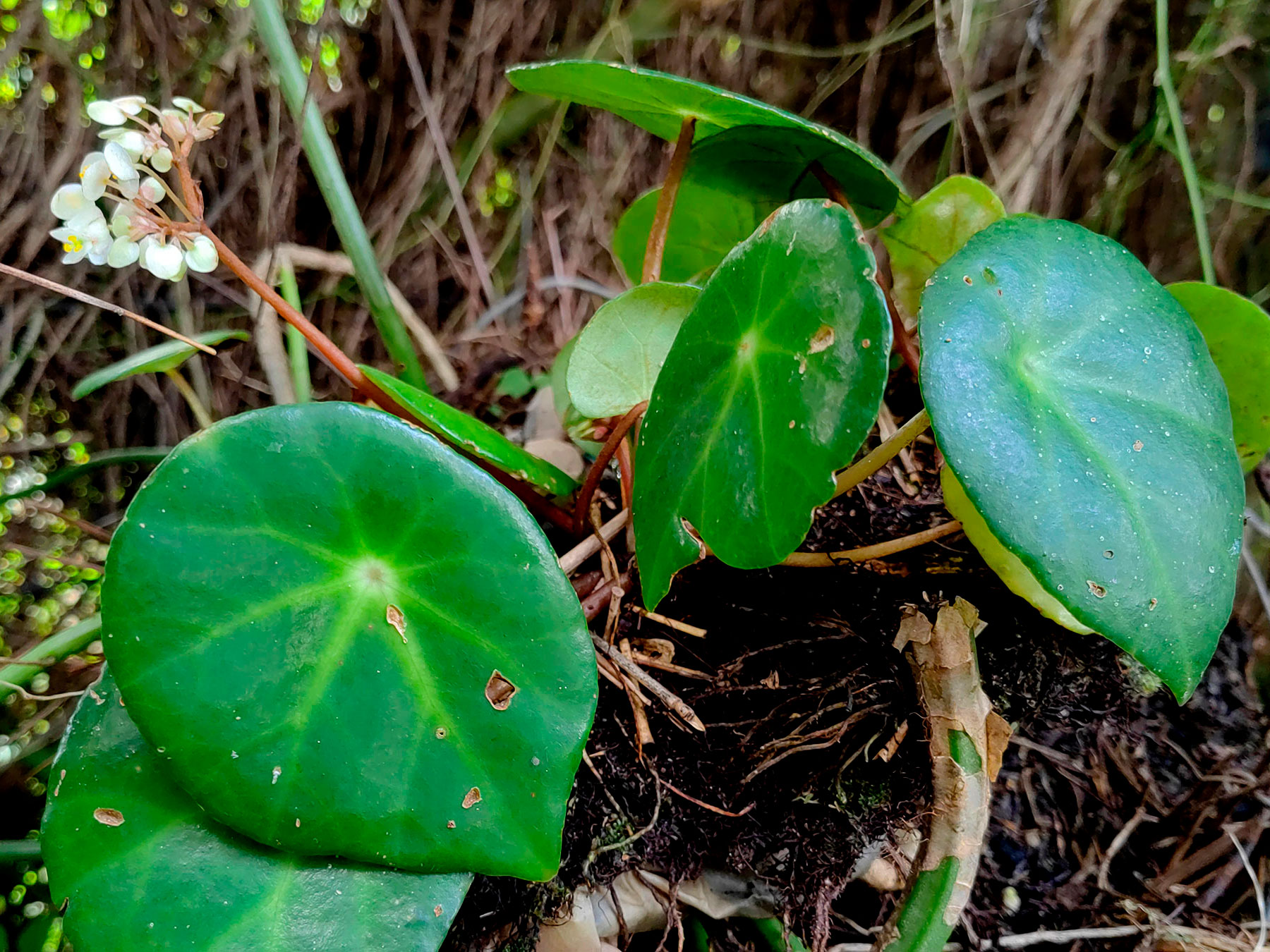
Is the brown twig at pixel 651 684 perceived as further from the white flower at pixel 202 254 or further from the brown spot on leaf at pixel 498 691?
the white flower at pixel 202 254

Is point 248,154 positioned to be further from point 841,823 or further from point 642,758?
point 841,823

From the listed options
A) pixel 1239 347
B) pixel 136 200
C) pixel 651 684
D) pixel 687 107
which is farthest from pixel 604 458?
pixel 1239 347

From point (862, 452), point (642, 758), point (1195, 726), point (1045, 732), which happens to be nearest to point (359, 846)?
point (642, 758)

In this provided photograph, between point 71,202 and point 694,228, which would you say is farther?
point 694,228

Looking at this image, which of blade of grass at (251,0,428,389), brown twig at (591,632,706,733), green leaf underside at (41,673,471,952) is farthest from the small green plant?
blade of grass at (251,0,428,389)

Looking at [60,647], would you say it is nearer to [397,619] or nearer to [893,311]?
[397,619]

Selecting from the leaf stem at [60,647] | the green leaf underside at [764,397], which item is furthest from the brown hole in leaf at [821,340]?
the leaf stem at [60,647]

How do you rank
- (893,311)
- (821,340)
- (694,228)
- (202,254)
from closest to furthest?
(821,340), (202,254), (893,311), (694,228)
